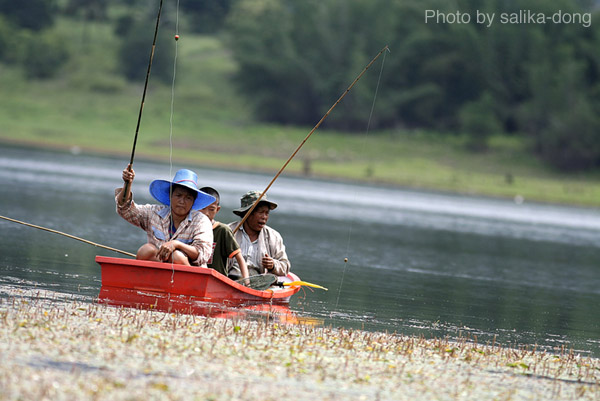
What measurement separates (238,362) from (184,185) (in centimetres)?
378

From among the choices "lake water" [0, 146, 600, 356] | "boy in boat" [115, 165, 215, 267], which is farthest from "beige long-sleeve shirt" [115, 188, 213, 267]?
"lake water" [0, 146, 600, 356]

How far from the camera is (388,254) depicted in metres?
23.6

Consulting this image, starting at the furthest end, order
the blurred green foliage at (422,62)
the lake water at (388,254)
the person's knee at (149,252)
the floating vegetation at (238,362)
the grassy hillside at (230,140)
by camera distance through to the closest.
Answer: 1. the blurred green foliage at (422,62)
2. the grassy hillside at (230,140)
3. the lake water at (388,254)
4. the person's knee at (149,252)
5. the floating vegetation at (238,362)

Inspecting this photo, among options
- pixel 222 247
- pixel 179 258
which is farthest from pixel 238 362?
pixel 222 247

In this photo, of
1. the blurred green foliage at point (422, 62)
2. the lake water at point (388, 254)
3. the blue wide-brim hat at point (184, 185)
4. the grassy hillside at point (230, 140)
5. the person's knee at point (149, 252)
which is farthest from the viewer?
the blurred green foliage at point (422, 62)

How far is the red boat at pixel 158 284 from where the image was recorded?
12266 mm

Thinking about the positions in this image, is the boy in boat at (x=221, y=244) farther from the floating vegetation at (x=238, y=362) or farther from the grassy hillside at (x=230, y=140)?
the grassy hillside at (x=230, y=140)

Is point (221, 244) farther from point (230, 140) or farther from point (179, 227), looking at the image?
point (230, 140)

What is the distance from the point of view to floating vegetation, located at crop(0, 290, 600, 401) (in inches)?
302

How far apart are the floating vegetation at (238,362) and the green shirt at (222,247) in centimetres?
182

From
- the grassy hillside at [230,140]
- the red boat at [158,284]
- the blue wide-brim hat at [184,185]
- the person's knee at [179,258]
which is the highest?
the grassy hillside at [230,140]

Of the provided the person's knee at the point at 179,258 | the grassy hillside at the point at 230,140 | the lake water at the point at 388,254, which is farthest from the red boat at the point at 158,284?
the grassy hillside at the point at 230,140

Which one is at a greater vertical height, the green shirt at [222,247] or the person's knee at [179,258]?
the green shirt at [222,247]

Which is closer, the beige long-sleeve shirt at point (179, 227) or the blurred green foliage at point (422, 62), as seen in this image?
the beige long-sleeve shirt at point (179, 227)
